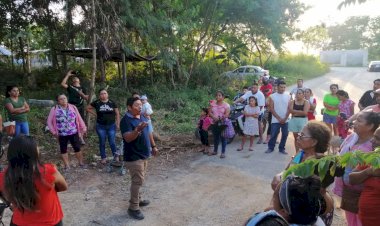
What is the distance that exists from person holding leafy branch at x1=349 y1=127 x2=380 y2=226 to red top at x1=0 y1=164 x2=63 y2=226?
2.39m

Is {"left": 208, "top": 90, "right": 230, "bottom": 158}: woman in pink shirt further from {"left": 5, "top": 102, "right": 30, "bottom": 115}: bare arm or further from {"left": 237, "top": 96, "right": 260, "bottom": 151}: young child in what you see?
{"left": 5, "top": 102, "right": 30, "bottom": 115}: bare arm

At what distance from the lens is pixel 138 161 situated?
4535 millimetres

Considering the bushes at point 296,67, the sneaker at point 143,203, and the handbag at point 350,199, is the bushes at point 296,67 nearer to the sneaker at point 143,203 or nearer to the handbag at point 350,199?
A: the sneaker at point 143,203

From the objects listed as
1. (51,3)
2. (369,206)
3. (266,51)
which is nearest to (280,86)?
(369,206)

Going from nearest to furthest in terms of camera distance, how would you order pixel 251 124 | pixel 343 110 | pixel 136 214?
pixel 136 214, pixel 343 110, pixel 251 124

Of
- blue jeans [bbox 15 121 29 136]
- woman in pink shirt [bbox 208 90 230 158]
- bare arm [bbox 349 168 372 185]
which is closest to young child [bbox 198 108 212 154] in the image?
woman in pink shirt [bbox 208 90 230 158]

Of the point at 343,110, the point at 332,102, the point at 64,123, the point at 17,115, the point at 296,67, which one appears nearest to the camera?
the point at 64,123

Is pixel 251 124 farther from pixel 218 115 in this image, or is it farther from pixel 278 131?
pixel 218 115

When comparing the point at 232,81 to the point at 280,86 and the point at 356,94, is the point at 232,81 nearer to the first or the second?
the point at 356,94

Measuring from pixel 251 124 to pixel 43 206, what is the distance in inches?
235

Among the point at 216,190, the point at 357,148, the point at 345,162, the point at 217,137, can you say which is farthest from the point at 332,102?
the point at 345,162

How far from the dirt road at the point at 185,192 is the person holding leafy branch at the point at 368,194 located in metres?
1.91

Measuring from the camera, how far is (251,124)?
8.02 m

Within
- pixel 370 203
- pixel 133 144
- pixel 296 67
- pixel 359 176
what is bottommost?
pixel 370 203
